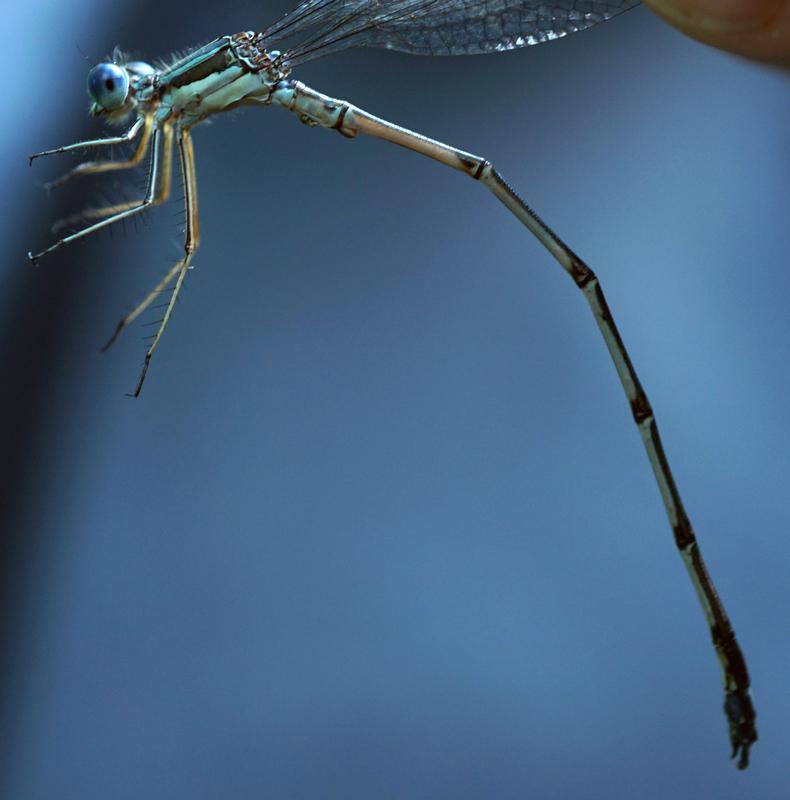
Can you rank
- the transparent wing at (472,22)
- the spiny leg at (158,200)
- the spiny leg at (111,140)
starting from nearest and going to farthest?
the spiny leg at (111,140) < the spiny leg at (158,200) < the transparent wing at (472,22)

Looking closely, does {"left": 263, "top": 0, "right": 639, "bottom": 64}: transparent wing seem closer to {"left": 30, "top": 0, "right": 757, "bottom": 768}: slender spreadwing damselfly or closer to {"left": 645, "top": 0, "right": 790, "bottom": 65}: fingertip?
{"left": 30, "top": 0, "right": 757, "bottom": 768}: slender spreadwing damselfly

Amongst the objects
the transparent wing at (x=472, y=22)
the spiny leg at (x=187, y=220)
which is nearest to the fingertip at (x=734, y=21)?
the transparent wing at (x=472, y=22)

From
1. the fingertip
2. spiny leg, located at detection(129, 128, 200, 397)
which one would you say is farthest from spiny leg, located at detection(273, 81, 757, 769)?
the fingertip

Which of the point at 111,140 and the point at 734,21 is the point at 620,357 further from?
the point at 111,140

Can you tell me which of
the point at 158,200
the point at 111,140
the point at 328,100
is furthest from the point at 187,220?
the point at 328,100

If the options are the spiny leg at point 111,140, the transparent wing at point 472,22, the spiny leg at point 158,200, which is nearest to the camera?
the spiny leg at point 111,140

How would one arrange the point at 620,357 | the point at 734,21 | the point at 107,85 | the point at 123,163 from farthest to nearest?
the point at 620,357 < the point at 734,21 < the point at 123,163 < the point at 107,85

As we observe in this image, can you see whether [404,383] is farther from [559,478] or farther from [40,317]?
[40,317]

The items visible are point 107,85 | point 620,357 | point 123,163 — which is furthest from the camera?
point 620,357

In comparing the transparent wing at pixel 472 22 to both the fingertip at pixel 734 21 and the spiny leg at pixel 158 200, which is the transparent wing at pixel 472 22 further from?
the spiny leg at pixel 158 200
